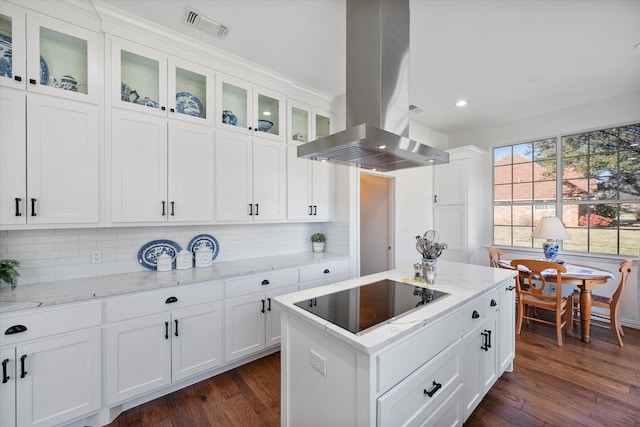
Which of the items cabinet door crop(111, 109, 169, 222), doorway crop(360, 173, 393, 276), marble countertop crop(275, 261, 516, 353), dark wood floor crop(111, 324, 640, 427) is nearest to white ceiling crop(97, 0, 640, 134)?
cabinet door crop(111, 109, 169, 222)

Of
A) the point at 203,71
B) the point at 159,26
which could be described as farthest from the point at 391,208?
the point at 159,26

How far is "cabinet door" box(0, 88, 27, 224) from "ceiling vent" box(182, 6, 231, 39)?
119 cm

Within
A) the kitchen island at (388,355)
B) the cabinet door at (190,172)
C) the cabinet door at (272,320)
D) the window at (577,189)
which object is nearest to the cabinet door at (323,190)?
the cabinet door at (272,320)

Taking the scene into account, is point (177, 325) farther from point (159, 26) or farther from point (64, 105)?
point (159, 26)

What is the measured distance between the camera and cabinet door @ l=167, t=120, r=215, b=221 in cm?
229

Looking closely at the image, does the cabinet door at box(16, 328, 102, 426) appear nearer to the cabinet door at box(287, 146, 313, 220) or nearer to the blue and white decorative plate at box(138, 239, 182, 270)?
the blue and white decorative plate at box(138, 239, 182, 270)

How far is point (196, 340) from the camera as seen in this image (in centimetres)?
217

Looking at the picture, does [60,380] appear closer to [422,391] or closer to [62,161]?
[62,161]

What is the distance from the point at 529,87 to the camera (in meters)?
3.15

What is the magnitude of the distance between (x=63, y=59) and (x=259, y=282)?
2237 millimetres

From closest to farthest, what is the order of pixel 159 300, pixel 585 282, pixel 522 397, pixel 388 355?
pixel 388 355, pixel 159 300, pixel 522 397, pixel 585 282

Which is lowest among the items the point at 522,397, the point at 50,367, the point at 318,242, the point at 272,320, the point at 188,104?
the point at 522,397

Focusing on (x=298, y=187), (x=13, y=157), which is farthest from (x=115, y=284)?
(x=298, y=187)

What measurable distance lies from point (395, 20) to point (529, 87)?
2358mm
